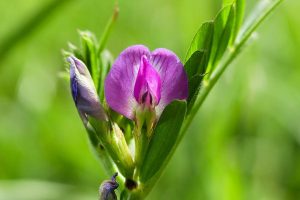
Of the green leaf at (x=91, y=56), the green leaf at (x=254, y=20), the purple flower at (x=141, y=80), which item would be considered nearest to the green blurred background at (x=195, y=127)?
the green leaf at (x=254, y=20)

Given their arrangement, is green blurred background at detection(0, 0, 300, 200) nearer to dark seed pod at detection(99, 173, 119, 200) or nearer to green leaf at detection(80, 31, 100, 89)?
green leaf at detection(80, 31, 100, 89)

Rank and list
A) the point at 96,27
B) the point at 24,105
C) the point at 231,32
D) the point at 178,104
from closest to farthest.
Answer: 1. the point at 178,104
2. the point at 231,32
3. the point at 24,105
4. the point at 96,27

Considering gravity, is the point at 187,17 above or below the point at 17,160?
above

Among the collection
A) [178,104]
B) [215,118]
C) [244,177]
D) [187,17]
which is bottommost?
[244,177]

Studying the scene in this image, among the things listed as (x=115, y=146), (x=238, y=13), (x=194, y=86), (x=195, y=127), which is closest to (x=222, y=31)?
(x=238, y=13)

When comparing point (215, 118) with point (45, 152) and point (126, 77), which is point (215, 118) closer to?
point (45, 152)

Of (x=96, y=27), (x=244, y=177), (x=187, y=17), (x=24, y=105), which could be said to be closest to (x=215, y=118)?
(x=244, y=177)

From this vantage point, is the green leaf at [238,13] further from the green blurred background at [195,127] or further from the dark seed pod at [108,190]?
the green blurred background at [195,127]
